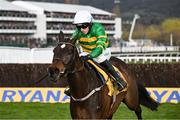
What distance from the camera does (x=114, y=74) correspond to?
7.88 metres

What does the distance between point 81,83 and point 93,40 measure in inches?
27.5

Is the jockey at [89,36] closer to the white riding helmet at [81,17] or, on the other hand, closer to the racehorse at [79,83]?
the white riding helmet at [81,17]

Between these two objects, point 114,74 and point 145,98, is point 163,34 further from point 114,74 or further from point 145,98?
point 114,74

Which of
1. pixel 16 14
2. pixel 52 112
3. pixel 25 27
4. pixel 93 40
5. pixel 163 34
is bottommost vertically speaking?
pixel 163 34

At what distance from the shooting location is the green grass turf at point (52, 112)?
13.2m

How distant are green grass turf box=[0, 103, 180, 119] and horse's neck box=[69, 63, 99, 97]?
586 cm

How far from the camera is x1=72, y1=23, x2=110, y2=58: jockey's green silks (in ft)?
23.5

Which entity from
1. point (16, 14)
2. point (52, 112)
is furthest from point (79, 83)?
point (16, 14)

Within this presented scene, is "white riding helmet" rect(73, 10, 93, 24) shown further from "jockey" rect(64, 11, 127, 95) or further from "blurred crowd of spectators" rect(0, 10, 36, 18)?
"blurred crowd of spectators" rect(0, 10, 36, 18)

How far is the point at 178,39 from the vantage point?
150 m

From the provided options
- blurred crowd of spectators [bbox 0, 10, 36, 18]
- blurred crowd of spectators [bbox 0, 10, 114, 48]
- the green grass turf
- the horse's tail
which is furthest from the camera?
blurred crowd of spectators [bbox 0, 10, 36, 18]

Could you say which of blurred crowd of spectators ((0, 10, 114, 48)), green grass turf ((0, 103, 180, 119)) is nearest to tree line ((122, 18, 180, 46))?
blurred crowd of spectators ((0, 10, 114, 48))

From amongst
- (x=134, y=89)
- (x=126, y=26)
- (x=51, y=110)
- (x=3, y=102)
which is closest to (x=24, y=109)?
(x=51, y=110)

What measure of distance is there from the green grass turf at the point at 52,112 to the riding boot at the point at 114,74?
488 cm
